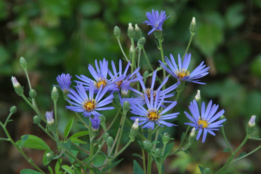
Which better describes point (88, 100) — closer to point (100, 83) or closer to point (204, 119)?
point (100, 83)

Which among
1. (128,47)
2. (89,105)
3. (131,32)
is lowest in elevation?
(89,105)

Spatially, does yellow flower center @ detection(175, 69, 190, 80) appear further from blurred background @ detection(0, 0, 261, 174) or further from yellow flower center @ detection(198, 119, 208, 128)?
blurred background @ detection(0, 0, 261, 174)

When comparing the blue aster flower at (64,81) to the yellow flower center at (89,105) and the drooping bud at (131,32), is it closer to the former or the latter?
the yellow flower center at (89,105)

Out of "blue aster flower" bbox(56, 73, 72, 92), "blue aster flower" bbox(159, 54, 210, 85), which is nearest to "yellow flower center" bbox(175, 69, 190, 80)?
"blue aster flower" bbox(159, 54, 210, 85)

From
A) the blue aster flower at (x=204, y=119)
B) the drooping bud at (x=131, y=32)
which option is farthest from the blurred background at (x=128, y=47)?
the blue aster flower at (x=204, y=119)

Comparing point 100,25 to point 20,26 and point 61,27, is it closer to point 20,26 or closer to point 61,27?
point 61,27

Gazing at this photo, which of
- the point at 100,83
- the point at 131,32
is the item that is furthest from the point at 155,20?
the point at 100,83
